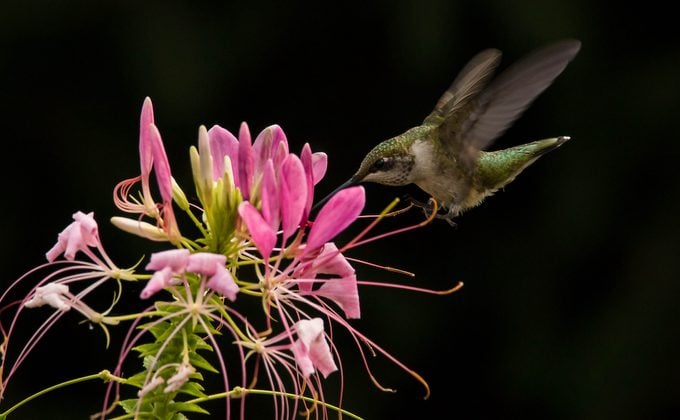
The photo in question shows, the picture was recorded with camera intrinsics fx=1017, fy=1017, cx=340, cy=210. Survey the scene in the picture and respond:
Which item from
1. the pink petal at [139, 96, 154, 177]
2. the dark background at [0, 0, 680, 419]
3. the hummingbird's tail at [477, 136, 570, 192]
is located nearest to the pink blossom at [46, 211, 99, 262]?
the pink petal at [139, 96, 154, 177]

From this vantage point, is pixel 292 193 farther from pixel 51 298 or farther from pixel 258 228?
pixel 51 298

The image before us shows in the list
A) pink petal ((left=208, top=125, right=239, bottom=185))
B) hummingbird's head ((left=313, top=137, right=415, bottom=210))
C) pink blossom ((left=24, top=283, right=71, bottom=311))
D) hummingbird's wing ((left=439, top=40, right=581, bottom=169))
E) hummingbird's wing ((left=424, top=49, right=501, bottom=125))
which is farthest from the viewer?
hummingbird's wing ((left=424, top=49, right=501, bottom=125))

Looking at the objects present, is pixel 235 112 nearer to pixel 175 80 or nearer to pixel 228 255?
pixel 175 80

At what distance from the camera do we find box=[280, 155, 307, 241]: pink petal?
4.13 feet

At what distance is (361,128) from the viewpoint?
3.77 metres

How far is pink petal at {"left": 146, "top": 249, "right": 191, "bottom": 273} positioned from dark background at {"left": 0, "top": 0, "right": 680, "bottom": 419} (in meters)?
2.38

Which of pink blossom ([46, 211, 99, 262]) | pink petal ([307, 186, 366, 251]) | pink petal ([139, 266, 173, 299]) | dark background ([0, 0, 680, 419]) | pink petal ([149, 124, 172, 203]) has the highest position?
pink petal ([149, 124, 172, 203])

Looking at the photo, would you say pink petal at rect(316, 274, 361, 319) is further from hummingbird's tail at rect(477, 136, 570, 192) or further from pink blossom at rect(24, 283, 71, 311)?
hummingbird's tail at rect(477, 136, 570, 192)

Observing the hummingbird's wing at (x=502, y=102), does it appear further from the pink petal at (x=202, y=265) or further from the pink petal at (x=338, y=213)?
the pink petal at (x=202, y=265)

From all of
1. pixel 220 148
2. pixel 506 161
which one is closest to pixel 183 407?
pixel 220 148

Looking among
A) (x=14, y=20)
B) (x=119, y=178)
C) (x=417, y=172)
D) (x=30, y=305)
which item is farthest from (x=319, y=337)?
(x=14, y=20)

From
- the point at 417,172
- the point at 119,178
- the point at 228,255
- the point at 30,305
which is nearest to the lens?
the point at 30,305

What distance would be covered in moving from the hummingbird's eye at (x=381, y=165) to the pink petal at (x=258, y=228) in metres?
0.77

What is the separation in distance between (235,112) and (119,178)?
469mm
